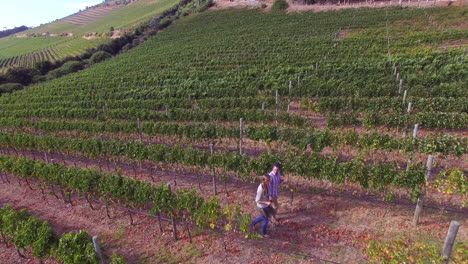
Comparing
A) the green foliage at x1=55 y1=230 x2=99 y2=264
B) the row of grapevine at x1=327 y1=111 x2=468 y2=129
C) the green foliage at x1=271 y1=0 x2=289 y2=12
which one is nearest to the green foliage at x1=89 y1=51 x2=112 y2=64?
the green foliage at x1=271 y1=0 x2=289 y2=12

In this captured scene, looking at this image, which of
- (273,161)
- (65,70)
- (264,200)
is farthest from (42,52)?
(264,200)

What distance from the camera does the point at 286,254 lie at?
683 centimetres

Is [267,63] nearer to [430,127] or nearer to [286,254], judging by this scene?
[430,127]

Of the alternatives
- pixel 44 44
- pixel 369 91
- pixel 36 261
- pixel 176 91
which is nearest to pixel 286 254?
pixel 36 261

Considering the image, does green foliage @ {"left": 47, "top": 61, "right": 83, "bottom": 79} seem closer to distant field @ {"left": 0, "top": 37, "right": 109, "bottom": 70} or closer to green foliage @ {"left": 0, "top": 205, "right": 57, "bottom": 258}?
distant field @ {"left": 0, "top": 37, "right": 109, "bottom": 70}

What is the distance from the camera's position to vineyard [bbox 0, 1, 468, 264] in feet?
23.0

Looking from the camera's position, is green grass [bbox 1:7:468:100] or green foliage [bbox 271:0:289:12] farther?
green foliage [bbox 271:0:289:12]

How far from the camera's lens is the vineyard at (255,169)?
6996 millimetres

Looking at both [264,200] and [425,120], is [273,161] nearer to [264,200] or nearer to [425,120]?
[264,200]

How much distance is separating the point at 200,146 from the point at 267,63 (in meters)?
17.4

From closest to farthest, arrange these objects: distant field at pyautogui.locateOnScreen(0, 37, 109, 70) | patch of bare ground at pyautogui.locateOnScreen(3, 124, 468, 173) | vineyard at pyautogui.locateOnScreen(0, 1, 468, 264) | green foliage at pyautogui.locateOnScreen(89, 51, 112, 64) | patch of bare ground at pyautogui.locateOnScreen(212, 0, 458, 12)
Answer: vineyard at pyautogui.locateOnScreen(0, 1, 468, 264), patch of bare ground at pyautogui.locateOnScreen(3, 124, 468, 173), patch of bare ground at pyautogui.locateOnScreen(212, 0, 458, 12), green foliage at pyautogui.locateOnScreen(89, 51, 112, 64), distant field at pyautogui.locateOnScreen(0, 37, 109, 70)

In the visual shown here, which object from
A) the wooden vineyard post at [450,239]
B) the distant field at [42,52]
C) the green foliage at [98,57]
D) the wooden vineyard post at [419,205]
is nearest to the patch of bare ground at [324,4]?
the green foliage at [98,57]

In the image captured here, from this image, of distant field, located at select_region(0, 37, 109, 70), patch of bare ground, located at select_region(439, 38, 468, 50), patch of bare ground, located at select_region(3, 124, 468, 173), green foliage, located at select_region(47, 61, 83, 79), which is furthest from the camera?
distant field, located at select_region(0, 37, 109, 70)

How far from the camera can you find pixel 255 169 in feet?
29.4
